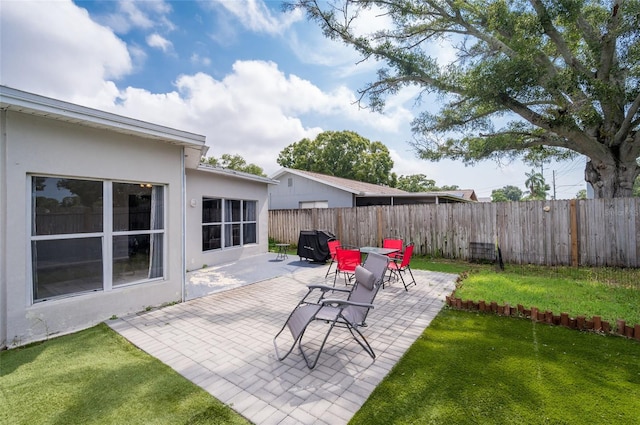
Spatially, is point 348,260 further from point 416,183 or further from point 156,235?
point 416,183

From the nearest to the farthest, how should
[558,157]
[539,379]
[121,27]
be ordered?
[539,379] → [121,27] → [558,157]

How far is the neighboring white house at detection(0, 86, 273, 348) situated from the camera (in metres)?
3.71

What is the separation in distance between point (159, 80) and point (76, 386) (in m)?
8.99

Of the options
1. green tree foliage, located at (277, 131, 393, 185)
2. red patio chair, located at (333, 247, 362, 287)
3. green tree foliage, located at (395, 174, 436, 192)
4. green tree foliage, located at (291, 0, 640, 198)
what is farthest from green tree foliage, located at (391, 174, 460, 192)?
red patio chair, located at (333, 247, 362, 287)

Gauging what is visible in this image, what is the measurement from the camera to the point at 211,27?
833 cm

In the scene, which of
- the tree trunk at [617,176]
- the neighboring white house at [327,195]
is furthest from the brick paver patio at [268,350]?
the neighboring white house at [327,195]

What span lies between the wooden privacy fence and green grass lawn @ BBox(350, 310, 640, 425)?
564cm

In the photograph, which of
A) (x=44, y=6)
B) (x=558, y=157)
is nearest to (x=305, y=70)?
(x=44, y=6)

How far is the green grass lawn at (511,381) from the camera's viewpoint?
7.86ft

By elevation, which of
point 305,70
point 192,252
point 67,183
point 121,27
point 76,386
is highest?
point 305,70

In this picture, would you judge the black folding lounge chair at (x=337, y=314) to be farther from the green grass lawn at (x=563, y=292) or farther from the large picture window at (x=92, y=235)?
the large picture window at (x=92, y=235)

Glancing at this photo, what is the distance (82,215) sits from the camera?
4410 mm

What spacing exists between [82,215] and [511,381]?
19.9 feet

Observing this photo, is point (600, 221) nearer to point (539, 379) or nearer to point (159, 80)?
point (539, 379)
